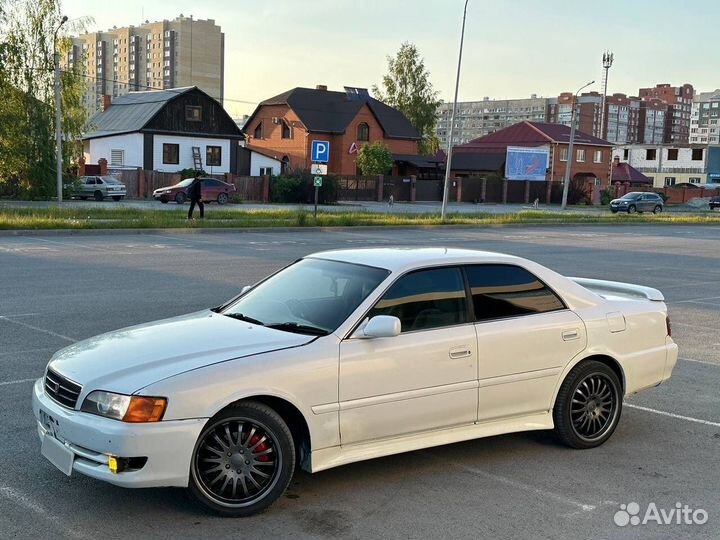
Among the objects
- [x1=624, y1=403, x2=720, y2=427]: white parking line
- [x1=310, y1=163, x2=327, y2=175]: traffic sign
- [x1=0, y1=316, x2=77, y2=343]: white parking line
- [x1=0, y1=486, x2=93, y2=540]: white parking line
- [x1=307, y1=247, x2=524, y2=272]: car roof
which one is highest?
[x1=310, y1=163, x2=327, y2=175]: traffic sign

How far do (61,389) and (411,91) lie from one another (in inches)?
3394

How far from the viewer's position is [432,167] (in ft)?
237

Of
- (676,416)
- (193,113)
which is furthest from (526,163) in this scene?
(676,416)

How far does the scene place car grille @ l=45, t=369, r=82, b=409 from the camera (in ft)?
14.6

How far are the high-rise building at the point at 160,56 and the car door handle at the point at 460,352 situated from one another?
→ 14494 centimetres

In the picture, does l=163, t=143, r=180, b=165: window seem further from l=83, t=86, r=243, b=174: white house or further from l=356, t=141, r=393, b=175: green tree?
l=356, t=141, r=393, b=175: green tree

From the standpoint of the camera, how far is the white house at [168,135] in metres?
59.9

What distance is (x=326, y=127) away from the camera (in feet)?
231

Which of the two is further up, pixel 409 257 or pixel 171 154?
pixel 171 154

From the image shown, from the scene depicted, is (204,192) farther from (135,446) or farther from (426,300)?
(135,446)

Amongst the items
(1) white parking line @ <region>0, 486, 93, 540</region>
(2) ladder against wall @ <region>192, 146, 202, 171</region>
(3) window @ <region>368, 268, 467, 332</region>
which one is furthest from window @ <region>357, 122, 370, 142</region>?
(1) white parking line @ <region>0, 486, 93, 540</region>

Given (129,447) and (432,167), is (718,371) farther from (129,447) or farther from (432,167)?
(432,167)

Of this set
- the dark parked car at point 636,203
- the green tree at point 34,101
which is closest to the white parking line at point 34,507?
the green tree at point 34,101

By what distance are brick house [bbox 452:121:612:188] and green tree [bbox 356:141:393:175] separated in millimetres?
13949
